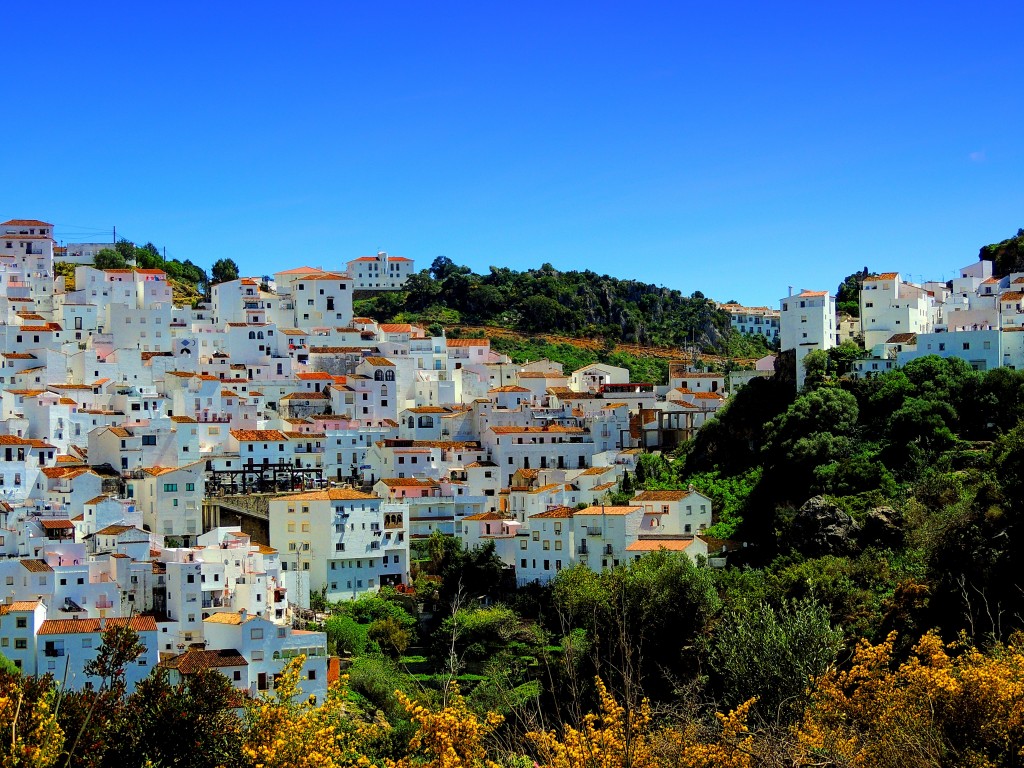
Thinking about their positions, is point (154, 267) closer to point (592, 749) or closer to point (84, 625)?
point (84, 625)

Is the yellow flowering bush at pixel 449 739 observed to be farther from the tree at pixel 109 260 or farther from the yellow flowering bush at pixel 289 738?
the tree at pixel 109 260

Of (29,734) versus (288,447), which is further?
(288,447)

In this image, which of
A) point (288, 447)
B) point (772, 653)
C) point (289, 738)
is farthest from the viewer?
point (288, 447)

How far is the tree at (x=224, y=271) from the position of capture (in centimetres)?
8247

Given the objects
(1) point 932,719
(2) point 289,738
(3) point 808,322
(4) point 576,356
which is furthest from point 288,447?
(1) point 932,719

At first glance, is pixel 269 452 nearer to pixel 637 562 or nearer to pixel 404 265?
pixel 637 562

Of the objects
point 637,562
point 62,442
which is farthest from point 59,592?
point 637,562

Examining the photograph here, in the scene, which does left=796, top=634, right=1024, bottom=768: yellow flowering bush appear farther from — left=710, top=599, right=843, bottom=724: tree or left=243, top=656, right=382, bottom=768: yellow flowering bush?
left=710, top=599, right=843, bottom=724: tree

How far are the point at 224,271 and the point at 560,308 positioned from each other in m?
20.7

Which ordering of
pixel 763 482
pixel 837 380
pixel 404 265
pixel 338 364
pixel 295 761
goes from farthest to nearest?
pixel 404 265, pixel 338 364, pixel 837 380, pixel 763 482, pixel 295 761

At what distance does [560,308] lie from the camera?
87.9 m

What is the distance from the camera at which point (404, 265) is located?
93375 mm

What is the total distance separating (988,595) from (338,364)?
37.3 m

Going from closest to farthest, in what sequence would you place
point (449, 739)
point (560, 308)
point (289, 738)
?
1. point (449, 739)
2. point (289, 738)
3. point (560, 308)
